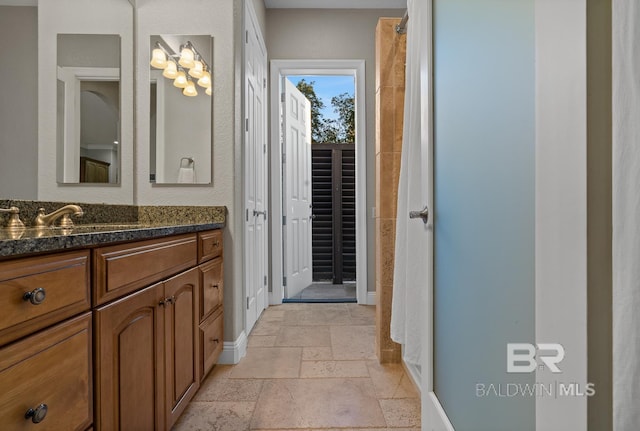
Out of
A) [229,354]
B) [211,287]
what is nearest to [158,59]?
[211,287]

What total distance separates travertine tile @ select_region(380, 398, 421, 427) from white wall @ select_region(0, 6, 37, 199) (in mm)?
1843

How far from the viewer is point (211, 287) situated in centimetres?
185

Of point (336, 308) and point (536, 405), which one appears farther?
A: point (336, 308)

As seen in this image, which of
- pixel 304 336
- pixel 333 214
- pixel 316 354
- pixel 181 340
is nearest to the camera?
pixel 181 340

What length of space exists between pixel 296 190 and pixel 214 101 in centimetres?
185

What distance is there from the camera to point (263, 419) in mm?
1519

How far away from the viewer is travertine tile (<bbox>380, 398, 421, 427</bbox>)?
4.89ft

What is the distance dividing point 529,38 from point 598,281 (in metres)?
0.51

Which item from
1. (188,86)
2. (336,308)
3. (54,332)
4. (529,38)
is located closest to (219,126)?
(188,86)

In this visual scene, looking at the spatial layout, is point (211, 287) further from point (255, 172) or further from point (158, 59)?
point (158, 59)

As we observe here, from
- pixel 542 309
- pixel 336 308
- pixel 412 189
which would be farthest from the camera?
pixel 336 308

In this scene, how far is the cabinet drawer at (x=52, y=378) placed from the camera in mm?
630

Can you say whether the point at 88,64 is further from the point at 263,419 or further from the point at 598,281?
the point at 598,281

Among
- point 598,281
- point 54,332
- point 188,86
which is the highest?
point 188,86
